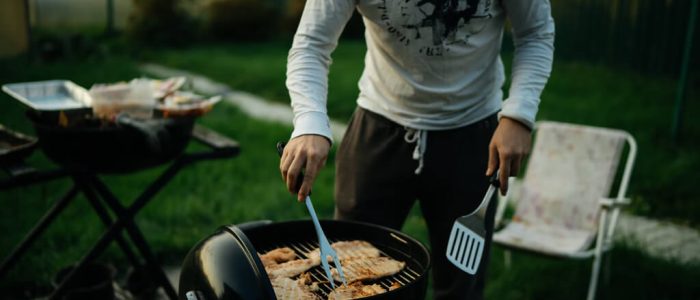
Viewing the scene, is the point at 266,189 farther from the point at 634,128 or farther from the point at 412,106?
the point at 634,128

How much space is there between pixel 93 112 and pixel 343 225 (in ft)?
4.83

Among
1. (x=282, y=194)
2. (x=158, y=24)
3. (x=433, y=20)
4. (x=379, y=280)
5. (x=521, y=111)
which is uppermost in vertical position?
(x=433, y=20)

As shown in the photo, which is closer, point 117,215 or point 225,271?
point 225,271

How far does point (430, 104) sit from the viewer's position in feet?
7.48

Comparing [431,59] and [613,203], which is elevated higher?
[431,59]

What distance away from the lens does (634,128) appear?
6930 mm

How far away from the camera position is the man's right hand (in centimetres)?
174

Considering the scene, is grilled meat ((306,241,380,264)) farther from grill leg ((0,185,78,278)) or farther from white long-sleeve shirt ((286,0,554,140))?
grill leg ((0,185,78,278))

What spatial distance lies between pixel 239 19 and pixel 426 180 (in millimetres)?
13604

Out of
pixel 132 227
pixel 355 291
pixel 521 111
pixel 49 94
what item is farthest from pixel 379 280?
pixel 49 94

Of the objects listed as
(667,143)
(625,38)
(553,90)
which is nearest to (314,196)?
(667,143)

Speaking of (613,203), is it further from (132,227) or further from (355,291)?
(132,227)

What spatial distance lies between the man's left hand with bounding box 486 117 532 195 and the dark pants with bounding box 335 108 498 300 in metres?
0.36

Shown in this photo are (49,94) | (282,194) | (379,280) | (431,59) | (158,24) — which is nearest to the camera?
(379,280)
